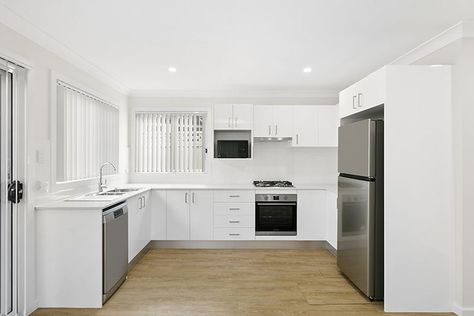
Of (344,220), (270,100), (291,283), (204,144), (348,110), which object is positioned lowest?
(291,283)

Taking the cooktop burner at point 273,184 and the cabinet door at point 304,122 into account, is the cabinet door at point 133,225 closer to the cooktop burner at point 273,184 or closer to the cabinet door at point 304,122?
the cooktop burner at point 273,184

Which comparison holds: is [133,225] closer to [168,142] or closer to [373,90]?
[168,142]

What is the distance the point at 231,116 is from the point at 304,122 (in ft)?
3.80

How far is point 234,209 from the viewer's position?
4.67 m

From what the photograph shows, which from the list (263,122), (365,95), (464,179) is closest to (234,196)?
(263,122)

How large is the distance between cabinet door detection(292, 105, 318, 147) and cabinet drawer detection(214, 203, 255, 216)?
1.24m

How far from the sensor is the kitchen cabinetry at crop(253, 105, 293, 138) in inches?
196

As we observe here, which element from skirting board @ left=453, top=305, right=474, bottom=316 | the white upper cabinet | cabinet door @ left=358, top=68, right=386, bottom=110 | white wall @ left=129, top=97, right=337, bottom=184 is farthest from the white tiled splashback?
skirting board @ left=453, top=305, right=474, bottom=316

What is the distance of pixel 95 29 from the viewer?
2781 millimetres

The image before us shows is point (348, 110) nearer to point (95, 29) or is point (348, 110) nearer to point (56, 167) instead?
point (95, 29)

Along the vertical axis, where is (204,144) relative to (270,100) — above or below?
below

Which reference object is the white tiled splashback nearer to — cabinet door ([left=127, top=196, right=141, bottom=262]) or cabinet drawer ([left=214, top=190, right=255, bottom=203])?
cabinet drawer ([left=214, top=190, right=255, bottom=203])

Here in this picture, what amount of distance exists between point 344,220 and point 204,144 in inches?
105

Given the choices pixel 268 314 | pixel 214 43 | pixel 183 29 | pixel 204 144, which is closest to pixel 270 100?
pixel 204 144
